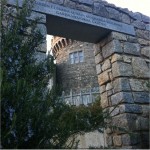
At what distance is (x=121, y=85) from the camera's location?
4.56 m

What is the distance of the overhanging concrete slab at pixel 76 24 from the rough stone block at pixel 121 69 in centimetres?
66

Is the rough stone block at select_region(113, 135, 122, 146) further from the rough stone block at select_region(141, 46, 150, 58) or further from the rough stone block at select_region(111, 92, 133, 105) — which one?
the rough stone block at select_region(141, 46, 150, 58)

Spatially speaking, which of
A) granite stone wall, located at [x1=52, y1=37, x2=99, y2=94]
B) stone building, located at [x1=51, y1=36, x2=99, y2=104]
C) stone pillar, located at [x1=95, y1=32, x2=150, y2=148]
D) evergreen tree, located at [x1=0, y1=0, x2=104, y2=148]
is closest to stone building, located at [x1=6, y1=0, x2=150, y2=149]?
Answer: stone pillar, located at [x1=95, y1=32, x2=150, y2=148]

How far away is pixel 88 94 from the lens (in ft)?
73.2

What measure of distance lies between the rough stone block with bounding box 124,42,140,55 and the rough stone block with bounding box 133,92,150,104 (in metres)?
0.74

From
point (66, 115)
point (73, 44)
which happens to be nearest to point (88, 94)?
point (73, 44)

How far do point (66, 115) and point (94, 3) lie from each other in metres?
2.48

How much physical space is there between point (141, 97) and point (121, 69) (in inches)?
22.0

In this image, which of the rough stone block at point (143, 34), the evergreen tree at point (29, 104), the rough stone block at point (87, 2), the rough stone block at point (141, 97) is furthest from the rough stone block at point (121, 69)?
the evergreen tree at point (29, 104)

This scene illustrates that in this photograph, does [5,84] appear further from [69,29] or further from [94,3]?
[94,3]

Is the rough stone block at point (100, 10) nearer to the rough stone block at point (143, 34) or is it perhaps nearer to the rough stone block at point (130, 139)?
the rough stone block at point (143, 34)

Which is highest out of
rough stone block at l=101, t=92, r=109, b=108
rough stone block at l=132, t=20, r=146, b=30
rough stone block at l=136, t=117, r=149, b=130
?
rough stone block at l=132, t=20, r=146, b=30

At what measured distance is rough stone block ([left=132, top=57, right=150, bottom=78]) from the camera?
4871 millimetres

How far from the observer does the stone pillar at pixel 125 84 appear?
4.37 metres
